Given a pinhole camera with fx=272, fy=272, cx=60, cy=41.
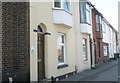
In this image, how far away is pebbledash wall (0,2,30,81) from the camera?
1149 cm

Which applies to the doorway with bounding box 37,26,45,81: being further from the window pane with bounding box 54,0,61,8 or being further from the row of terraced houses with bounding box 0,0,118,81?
the window pane with bounding box 54,0,61,8

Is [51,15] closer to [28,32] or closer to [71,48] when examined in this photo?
[28,32]

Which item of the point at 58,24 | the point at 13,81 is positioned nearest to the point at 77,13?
the point at 58,24

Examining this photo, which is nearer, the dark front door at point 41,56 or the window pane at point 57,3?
the dark front door at point 41,56

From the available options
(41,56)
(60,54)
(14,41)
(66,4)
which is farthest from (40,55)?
(66,4)

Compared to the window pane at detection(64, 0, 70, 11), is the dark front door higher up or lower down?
lower down

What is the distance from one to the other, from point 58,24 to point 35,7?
2.89 m

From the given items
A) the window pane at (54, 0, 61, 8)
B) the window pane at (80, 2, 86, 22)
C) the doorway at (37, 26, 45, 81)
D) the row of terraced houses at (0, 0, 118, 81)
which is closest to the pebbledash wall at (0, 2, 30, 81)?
the row of terraced houses at (0, 0, 118, 81)

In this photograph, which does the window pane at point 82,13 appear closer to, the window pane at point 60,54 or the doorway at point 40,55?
the window pane at point 60,54

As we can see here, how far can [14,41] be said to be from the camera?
40.0 ft

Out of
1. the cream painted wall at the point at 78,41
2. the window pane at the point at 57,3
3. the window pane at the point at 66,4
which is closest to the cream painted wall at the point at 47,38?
Result: the window pane at the point at 57,3

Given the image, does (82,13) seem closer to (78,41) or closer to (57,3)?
(78,41)

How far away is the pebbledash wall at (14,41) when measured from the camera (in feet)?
37.7

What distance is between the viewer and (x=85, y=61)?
24.0m
